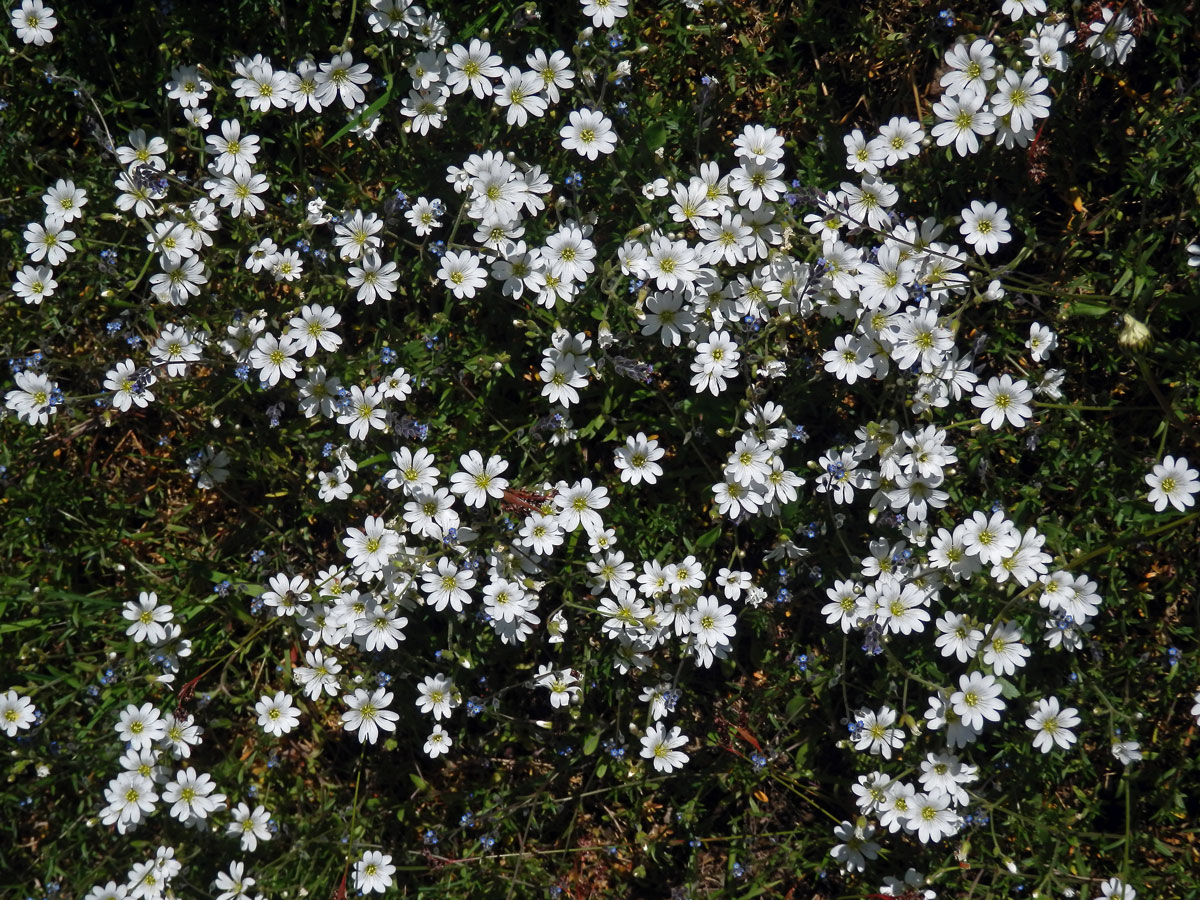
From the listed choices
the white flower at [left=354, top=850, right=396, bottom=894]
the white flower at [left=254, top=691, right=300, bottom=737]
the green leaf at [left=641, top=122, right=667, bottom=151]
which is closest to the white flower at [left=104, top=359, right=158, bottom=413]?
the white flower at [left=254, top=691, right=300, bottom=737]

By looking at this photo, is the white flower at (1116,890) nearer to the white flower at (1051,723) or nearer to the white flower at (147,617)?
the white flower at (1051,723)

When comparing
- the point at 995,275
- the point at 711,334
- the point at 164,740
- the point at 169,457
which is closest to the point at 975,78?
the point at 995,275

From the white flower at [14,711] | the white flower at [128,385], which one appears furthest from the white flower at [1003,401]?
the white flower at [14,711]

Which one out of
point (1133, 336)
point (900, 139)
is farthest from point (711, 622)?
point (900, 139)

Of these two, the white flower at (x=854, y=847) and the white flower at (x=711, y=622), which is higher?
the white flower at (x=711, y=622)

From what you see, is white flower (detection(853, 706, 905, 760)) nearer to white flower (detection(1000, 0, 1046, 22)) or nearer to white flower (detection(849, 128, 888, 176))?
white flower (detection(849, 128, 888, 176))

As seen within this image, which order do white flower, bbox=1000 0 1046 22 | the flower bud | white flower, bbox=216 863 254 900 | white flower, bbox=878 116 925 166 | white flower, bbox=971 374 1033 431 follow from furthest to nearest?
white flower, bbox=216 863 254 900, white flower, bbox=878 116 925 166, white flower, bbox=971 374 1033 431, white flower, bbox=1000 0 1046 22, the flower bud
